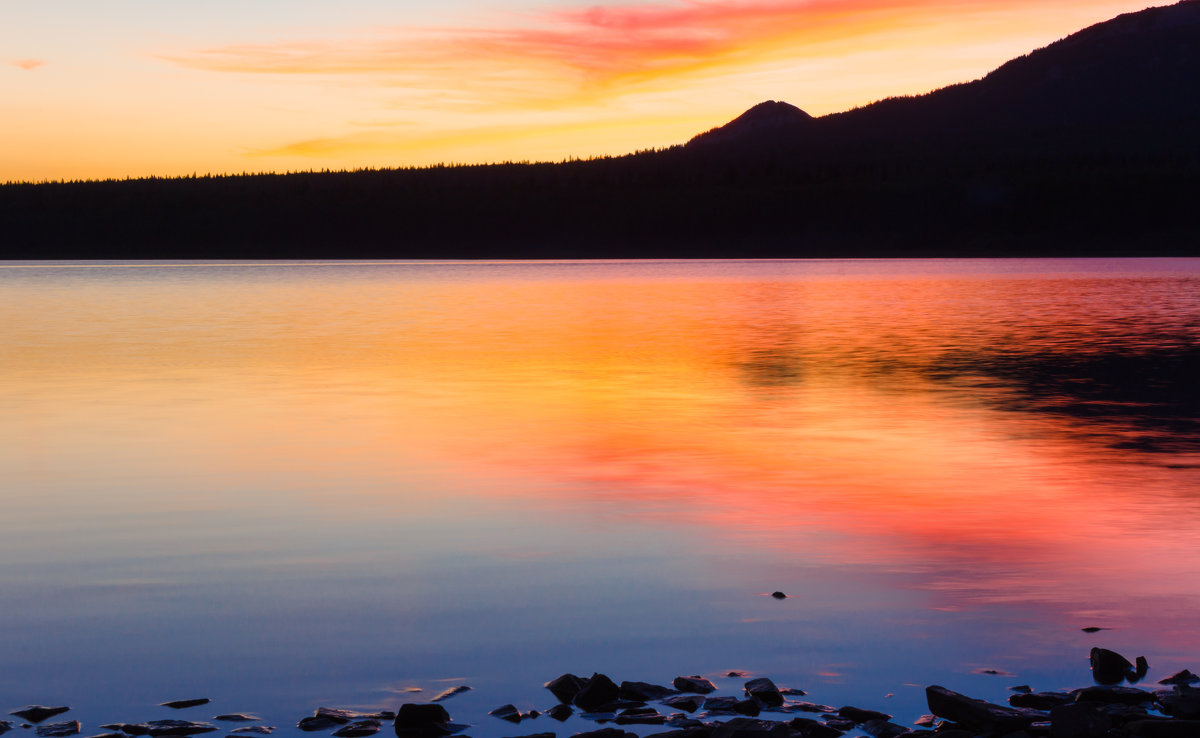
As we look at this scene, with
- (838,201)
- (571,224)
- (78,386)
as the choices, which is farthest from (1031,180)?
(78,386)

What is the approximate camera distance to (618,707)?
6621 mm

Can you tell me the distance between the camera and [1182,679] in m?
6.85

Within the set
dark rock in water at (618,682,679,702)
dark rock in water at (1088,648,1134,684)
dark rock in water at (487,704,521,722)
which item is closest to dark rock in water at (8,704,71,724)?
dark rock in water at (487,704,521,722)

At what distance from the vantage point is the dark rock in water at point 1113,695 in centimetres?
655

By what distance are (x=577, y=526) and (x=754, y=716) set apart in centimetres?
425

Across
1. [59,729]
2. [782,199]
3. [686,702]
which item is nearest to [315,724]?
[59,729]

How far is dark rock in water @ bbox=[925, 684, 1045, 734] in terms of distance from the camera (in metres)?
6.21

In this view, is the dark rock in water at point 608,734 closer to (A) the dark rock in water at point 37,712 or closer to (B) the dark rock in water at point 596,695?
(B) the dark rock in water at point 596,695

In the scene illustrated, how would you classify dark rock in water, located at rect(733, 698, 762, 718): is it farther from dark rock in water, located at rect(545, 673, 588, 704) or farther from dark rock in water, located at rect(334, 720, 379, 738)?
dark rock in water, located at rect(334, 720, 379, 738)

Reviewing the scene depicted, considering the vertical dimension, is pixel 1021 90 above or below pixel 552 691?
above

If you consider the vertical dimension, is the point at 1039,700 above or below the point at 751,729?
below

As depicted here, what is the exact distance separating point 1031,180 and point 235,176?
10873cm

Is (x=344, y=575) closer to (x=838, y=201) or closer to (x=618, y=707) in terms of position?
(x=618, y=707)

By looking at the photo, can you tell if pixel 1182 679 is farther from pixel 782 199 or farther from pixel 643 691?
pixel 782 199
